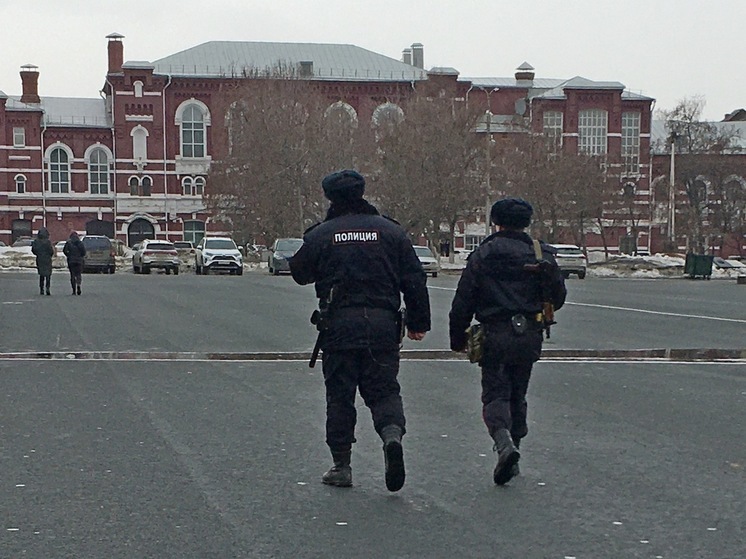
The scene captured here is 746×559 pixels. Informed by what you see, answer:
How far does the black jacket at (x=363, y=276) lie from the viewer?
6.82 meters

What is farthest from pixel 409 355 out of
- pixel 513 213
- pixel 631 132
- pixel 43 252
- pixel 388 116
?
pixel 631 132

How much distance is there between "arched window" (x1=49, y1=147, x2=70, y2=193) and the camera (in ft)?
297

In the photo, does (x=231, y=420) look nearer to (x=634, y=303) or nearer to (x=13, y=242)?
(x=634, y=303)

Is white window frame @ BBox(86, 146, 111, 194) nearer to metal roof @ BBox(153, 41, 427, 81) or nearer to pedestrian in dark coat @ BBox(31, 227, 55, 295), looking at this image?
metal roof @ BBox(153, 41, 427, 81)

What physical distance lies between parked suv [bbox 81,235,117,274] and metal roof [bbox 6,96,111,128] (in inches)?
1541

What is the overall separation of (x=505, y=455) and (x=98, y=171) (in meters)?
87.6

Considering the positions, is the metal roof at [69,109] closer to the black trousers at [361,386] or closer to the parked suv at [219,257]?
the parked suv at [219,257]

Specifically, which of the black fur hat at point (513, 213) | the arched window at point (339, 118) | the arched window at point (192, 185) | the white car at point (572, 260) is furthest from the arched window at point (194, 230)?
the black fur hat at point (513, 213)

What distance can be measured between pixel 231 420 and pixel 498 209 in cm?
351

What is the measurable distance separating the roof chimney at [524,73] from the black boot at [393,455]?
99293 millimetres

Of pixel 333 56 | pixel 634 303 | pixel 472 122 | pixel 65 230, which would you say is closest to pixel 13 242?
pixel 65 230

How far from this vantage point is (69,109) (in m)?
94.3

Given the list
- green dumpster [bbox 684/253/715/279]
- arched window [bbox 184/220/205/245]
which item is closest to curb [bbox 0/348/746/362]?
green dumpster [bbox 684/253/715/279]

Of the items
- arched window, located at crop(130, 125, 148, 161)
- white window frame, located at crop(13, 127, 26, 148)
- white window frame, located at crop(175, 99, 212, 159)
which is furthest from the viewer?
white window frame, located at crop(175, 99, 212, 159)
